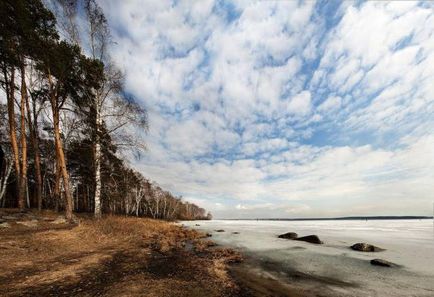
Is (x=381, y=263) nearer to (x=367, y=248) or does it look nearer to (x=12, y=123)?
(x=367, y=248)

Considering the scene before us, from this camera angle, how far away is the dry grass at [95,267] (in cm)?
615

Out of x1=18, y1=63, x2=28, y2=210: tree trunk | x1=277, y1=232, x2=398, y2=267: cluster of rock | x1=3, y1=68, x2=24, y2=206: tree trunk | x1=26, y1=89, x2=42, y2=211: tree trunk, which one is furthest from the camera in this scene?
x1=26, y1=89, x2=42, y2=211: tree trunk

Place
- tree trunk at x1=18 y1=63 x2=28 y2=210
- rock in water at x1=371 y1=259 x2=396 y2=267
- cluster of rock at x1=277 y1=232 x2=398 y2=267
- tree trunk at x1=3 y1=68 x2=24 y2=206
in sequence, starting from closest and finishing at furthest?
rock in water at x1=371 y1=259 x2=396 y2=267 < cluster of rock at x1=277 y1=232 x2=398 y2=267 < tree trunk at x1=3 y1=68 x2=24 y2=206 < tree trunk at x1=18 y1=63 x2=28 y2=210

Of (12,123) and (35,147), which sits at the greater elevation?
(12,123)

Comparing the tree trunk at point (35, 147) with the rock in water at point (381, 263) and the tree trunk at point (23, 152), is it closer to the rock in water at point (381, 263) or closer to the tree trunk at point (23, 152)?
the tree trunk at point (23, 152)

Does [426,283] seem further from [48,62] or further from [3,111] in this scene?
[3,111]

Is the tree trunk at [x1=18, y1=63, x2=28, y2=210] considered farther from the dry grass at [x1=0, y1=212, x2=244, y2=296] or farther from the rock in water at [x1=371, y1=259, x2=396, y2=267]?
the rock in water at [x1=371, y1=259, x2=396, y2=267]

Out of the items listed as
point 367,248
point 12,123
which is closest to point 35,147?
point 12,123

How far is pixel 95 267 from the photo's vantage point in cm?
809

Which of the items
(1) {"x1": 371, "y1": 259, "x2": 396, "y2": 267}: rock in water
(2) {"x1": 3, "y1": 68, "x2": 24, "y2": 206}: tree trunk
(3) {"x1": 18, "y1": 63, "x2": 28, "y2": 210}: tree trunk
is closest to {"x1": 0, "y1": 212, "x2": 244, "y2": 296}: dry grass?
(3) {"x1": 18, "y1": 63, "x2": 28, "y2": 210}: tree trunk

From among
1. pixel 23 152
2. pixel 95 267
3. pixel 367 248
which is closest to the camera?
pixel 95 267

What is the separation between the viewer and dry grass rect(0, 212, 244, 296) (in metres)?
6.15

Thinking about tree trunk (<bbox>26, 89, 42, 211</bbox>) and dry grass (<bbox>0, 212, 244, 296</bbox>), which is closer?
dry grass (<bbox>0, 212, 244, 296</bbox>)

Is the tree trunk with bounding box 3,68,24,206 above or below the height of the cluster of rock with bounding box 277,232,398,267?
above
